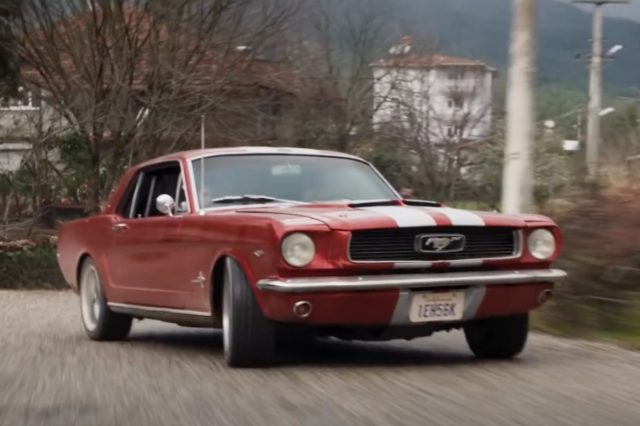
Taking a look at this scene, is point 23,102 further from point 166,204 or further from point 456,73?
point 166,204

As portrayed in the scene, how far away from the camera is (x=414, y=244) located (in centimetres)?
793

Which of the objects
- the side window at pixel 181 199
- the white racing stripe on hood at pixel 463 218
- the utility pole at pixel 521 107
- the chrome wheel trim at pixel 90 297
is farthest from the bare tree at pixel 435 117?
the white racing stripe on hood at pixel 463 218

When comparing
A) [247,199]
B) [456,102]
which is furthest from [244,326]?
[456,102]

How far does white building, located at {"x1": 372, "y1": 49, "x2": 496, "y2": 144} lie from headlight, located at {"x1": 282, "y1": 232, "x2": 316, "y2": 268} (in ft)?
90.0

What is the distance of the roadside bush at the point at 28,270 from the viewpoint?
26.8 m

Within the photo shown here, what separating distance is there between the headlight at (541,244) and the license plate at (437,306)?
70cm

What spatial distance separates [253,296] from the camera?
26.2 ft

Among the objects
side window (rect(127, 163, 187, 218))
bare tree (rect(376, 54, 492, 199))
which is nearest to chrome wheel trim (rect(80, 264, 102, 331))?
side window (rect(127, 163, 187, 218))

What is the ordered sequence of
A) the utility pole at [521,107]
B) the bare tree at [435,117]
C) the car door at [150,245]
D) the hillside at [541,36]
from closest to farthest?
the car door at [150,245] → the utility pole at [521,107] → the bare tree at [435,117] → the hillside at [541,36]

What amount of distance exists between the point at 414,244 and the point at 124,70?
2196 cm

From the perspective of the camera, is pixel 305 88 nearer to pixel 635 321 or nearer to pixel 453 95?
pixel 453 95

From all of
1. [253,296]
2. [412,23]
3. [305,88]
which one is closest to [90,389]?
[253,296]

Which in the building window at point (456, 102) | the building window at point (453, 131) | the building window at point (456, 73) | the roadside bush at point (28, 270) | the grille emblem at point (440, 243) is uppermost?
the building window at point (456, 73)

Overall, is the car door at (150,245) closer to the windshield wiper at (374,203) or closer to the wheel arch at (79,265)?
the wheel arch at (79,265)
